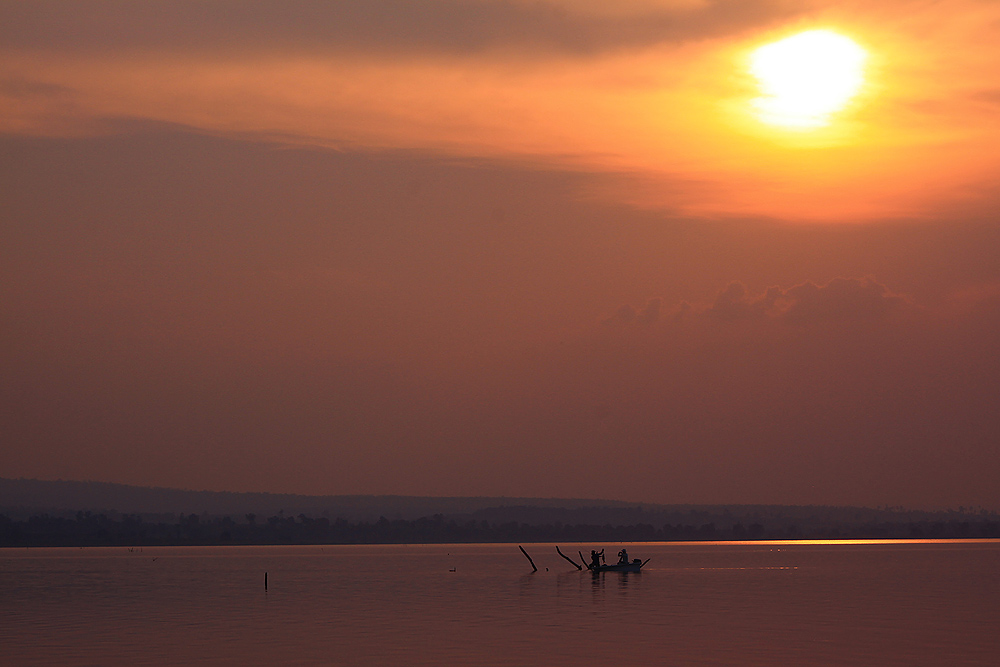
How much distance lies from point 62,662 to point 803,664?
33.5 m

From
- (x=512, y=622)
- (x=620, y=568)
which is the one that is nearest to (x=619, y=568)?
(x=620, y=568)

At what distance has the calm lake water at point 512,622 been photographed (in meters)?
59.5

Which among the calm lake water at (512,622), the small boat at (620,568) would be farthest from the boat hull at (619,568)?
the calm lake water at (512,622)

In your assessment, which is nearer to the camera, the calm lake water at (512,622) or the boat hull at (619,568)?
the calm lake water at (512,622)

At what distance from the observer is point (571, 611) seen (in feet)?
291

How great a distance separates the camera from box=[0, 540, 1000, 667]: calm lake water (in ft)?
195

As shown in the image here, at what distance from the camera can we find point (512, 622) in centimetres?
7812

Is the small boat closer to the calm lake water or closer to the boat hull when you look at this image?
the boat hull

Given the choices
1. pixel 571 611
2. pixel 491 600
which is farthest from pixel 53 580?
pixel 571 611

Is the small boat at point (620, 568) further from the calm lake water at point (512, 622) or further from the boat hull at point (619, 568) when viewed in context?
the calm lake water at point (512, 622)

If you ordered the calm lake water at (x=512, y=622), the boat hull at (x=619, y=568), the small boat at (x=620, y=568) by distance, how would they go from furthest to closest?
the small boat at (x=620, y=568)
the boat hull at (x=619, y=568)
the calm lake water at (x=512, y=622)

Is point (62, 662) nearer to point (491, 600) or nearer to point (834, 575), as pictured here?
point (491, 600)

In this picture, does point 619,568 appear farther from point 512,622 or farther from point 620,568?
point 512,622

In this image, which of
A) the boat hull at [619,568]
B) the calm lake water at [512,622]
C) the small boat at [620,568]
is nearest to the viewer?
the calm lake water at [512,622]
